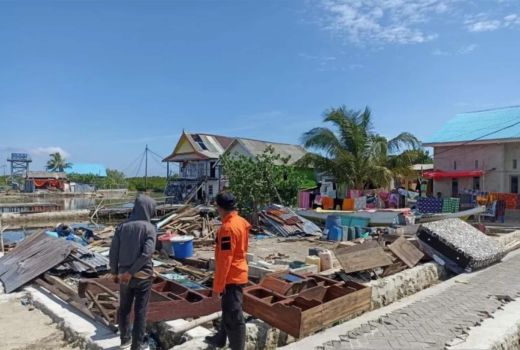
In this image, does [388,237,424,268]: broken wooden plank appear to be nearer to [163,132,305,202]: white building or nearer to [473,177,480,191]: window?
[473,177,480,191]: window

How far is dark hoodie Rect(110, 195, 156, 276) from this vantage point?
15.5 feet

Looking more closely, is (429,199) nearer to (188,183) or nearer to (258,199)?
(258,199)

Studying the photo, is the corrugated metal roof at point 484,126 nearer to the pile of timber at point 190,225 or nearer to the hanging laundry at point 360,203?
the hanging laundry at point 360,203

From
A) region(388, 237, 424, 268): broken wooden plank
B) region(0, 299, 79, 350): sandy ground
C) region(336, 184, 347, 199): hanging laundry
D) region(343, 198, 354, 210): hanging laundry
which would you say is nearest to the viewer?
region(0, 299, 79, 350): sandy ground

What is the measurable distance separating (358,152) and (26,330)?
19937mm

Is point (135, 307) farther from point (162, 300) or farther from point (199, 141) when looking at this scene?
point (199, 141)

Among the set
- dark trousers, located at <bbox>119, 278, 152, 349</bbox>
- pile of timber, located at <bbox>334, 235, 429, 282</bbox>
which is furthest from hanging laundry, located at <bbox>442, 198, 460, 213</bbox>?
dark trousers, located at <bbox>119, 278, 152, 349</bbox>

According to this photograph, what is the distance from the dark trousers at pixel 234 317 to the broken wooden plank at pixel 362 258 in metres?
3.54

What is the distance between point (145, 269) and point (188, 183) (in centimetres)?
3551

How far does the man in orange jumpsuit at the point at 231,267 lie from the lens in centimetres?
440

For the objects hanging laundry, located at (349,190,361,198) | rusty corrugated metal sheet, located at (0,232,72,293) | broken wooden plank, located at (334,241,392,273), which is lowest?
rusty corrugated metal sheet, located at (0,232,72,293)

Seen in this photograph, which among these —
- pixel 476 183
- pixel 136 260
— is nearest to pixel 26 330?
pixel 136 260

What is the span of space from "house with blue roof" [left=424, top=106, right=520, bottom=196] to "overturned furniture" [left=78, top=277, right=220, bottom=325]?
19.4 meters

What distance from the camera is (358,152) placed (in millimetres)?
23719
